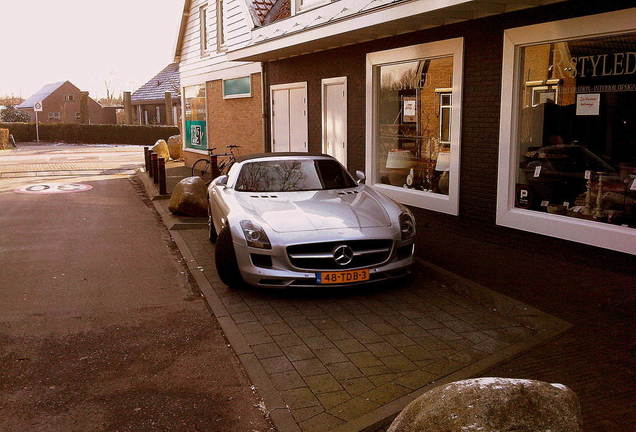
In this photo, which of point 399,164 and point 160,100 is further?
point 160,100

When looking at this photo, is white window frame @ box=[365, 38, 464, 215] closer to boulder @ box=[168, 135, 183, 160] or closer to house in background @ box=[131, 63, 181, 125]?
boulder @ box=[168, 135, 183, 160]

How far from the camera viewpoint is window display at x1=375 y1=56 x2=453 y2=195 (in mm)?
9641

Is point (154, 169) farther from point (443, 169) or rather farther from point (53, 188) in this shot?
point (443, 169)

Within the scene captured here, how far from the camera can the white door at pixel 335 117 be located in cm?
1235

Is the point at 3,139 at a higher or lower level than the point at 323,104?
lower

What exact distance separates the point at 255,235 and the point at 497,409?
410cm

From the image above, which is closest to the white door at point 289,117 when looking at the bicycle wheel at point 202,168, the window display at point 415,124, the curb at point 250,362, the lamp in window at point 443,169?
the window display at point 415,124

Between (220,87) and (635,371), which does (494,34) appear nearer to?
(635,371)

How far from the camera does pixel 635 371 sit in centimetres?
443

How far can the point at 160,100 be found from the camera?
53188 millimetres

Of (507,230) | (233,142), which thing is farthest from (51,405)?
(233,142)

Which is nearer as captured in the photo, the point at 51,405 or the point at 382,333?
the point at 51,405

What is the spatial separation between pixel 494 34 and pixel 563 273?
3.37 m

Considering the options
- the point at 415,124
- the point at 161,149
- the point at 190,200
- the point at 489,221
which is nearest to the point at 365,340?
the point at 489,221
